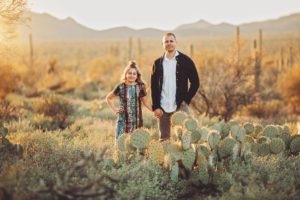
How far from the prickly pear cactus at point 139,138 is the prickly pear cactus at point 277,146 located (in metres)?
2.22

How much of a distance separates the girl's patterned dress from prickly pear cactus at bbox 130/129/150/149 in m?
1.02

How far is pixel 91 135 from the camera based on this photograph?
10.7 metres

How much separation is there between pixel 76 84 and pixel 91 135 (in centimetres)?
1847

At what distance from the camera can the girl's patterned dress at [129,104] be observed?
8375 mm

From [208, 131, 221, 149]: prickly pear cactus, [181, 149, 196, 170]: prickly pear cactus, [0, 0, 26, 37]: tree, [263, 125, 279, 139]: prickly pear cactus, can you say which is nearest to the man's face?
[208, 131, 221, 149]: prickly pear cactus

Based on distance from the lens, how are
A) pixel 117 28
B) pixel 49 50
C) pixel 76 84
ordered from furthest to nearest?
pixel 117 28 < pixel 49 50 < pixel 76 84

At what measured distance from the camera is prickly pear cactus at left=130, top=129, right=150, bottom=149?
741 centimetres

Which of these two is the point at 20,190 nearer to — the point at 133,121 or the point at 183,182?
the point at 183,182

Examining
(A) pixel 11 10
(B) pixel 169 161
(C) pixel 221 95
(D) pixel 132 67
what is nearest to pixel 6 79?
(C) pixel 221 95

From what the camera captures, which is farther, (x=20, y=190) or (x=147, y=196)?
(x=147, y=196)

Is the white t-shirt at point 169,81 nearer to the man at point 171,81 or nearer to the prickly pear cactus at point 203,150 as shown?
the man at point 171,81

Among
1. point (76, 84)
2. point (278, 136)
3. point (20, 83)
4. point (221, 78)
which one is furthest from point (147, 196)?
point (76, 84)

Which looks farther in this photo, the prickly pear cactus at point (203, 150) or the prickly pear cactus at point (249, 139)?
the prickly pear cactus at point (249, 139)

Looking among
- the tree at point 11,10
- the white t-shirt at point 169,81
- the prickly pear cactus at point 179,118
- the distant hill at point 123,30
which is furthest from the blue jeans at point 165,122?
the distant hill at point 123,30
